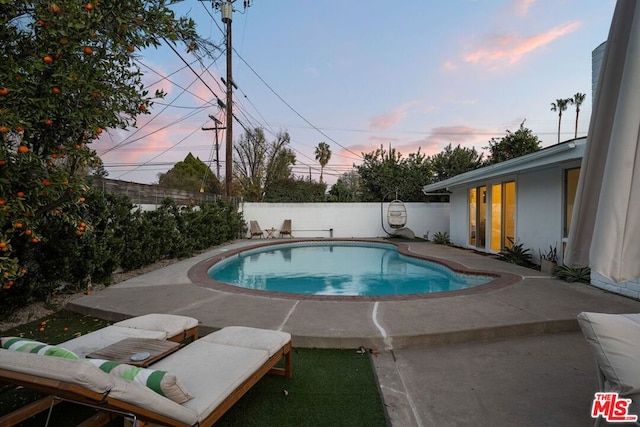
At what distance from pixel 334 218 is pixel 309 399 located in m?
14.1

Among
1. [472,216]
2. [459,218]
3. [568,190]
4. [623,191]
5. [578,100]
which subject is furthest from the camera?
[578,100]

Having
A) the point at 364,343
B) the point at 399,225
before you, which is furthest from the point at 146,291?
the point at 399,225

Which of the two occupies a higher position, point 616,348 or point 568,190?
point 568,190

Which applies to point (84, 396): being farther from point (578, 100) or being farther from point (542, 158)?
point (578, 100)

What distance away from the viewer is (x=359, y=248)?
13758 millimetres

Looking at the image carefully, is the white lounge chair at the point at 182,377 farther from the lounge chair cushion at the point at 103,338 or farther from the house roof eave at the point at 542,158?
the house roof eave at the point at 542,158

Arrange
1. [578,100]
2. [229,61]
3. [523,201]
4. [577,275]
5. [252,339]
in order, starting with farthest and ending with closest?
[578,100] → [229,61] → [523,201] → [577,275] → [252,339]

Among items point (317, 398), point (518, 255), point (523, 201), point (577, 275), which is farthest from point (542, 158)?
point (317, 398)

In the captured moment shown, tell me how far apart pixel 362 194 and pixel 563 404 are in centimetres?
1867

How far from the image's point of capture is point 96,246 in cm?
559

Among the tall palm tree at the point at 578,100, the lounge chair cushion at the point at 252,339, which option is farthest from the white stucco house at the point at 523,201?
the tall palm tree at the point at 578,100

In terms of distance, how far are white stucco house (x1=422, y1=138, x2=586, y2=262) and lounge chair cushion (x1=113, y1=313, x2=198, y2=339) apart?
264 inches

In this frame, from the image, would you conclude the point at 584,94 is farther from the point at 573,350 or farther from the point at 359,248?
the point at 573,350

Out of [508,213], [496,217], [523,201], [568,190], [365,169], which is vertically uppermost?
[365,169]
